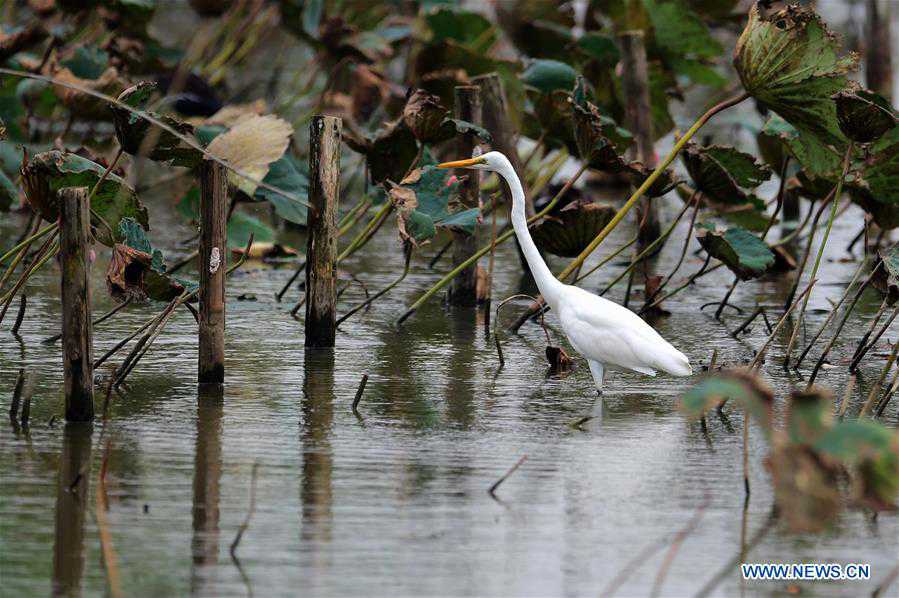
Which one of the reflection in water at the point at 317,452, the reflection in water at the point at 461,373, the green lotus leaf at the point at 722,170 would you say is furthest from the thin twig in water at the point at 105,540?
the green lotus leaf at the point at 722,170

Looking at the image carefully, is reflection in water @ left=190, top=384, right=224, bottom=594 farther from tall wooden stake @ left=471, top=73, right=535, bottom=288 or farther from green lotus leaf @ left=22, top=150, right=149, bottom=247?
tall wooden stake @ left=471, top=73, right=535, bottom=288

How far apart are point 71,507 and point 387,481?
1.14 m

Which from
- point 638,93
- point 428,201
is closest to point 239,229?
point 428,201

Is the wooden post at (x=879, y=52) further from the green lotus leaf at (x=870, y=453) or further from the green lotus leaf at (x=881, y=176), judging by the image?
the green lotus leaf at (x=870, y=453)

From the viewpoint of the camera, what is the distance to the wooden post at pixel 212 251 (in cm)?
597

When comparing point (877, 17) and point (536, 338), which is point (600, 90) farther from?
point (877, 17)

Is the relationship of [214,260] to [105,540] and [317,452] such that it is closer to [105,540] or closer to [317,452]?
[317,452]

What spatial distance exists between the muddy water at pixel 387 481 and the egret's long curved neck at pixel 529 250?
0.44 m

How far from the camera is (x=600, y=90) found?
11062 mm

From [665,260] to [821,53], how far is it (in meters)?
4.51

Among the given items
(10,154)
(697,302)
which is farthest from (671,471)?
(10,154)

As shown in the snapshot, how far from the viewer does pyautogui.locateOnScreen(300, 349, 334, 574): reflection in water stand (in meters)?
4.52

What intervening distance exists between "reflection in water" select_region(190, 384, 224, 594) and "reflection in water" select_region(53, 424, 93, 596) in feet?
1.18

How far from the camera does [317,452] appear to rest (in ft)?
18.0
